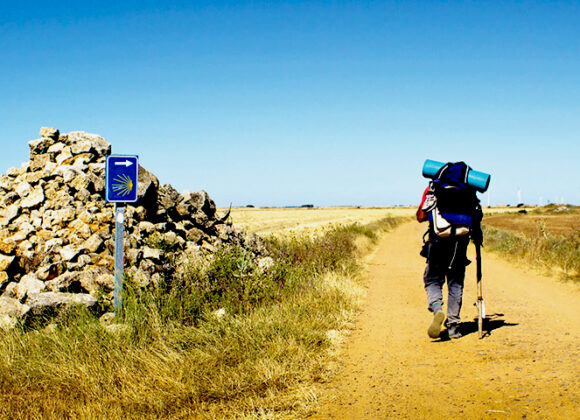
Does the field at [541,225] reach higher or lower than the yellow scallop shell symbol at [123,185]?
lower

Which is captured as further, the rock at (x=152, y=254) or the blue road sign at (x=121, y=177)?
the rock at (x=152, y=254)

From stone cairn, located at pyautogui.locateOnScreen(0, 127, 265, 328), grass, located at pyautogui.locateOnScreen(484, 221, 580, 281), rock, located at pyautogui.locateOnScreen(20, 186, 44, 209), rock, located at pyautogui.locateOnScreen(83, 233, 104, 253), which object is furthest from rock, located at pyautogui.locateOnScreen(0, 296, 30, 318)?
grass, located at pyautogui.locateOnScreen(484, 221, 580, 281)

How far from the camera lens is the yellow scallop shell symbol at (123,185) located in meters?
6.84

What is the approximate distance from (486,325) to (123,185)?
5888mm

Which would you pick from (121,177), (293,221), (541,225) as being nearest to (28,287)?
(121,177)

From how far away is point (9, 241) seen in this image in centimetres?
838

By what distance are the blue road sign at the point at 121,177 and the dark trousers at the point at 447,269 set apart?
4322mm

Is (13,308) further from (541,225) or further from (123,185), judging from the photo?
(541,225)

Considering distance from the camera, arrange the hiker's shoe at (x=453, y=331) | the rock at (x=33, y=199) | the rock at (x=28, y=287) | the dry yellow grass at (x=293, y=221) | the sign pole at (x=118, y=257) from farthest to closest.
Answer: the dry yellow grass at (x=293, y=221), the rock at (x=33, y=199), the rock at (x=28, y=287), the sign pole at (x=118, y=257), the hiker's shoe at (x=453, y=331)

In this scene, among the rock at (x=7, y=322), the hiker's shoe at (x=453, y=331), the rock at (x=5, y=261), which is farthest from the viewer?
the rock at (x=5, y=261)

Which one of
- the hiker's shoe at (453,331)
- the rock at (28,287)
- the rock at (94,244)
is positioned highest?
the rock at (94,244)

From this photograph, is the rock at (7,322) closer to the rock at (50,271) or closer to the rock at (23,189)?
the rock at (50,271)

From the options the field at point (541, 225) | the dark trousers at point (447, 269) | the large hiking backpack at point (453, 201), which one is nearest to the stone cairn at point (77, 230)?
the dark trousers at point (447, 269)

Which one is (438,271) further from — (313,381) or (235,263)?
(235,263)
